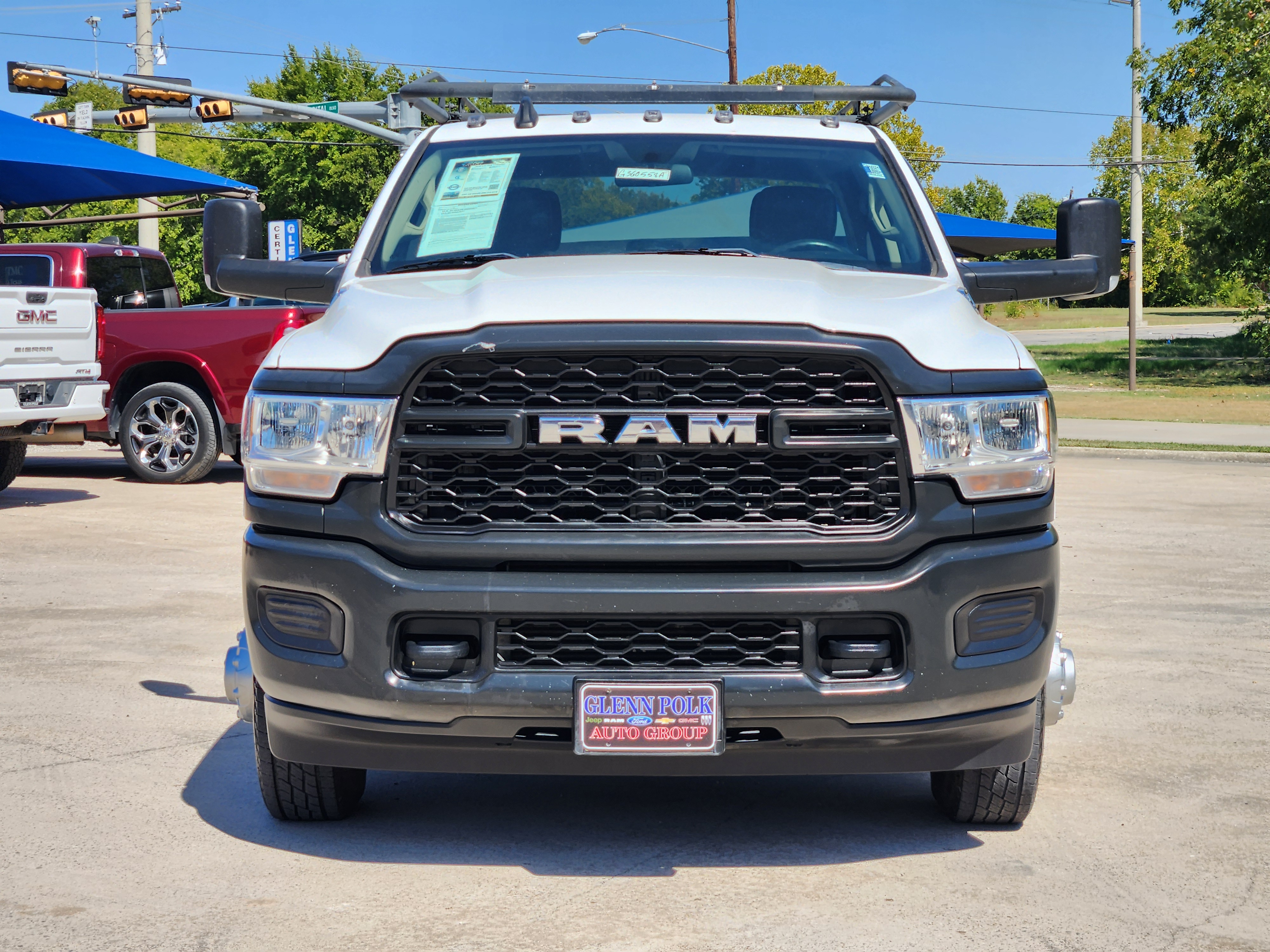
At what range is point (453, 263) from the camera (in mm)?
4801

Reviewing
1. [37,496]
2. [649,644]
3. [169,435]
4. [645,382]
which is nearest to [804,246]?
[645,382]

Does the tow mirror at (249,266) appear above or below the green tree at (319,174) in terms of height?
below

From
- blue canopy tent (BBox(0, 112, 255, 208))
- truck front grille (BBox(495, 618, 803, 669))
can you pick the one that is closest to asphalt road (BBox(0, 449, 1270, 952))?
truck front grille (BBox(495, 618, 803, 669))

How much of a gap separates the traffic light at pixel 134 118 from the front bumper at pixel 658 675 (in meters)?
29.1

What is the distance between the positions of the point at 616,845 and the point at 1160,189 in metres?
74.1

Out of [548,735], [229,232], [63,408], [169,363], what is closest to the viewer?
[548,735]

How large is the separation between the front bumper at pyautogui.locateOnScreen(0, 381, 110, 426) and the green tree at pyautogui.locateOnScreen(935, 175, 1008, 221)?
106 meters

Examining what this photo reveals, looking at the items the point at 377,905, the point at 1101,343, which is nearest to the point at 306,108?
the point at 377,905

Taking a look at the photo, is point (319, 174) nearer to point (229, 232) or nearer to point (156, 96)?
point (156, 96)

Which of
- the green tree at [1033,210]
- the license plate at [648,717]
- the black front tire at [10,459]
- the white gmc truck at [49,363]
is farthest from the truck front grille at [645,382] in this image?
the green tree at [1033,210]

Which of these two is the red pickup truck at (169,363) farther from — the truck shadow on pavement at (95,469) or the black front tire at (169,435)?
the truck shadow on pavement at (95,469)

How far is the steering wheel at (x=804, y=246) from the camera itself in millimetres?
4941

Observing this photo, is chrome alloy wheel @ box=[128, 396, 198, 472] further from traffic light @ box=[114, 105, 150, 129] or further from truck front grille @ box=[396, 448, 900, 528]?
traffic light @ box=[114, 105, 150, 129]

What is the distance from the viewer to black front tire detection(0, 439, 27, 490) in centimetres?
1271
